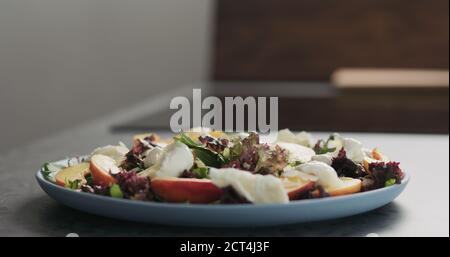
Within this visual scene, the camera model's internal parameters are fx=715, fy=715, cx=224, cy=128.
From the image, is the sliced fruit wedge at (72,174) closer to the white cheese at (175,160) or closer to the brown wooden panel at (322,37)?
the white cheese at (175,160)

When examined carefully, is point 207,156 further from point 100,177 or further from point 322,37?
point 322,37

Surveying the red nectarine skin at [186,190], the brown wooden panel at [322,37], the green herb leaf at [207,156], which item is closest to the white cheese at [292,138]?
the green herb leaf at [207,156]

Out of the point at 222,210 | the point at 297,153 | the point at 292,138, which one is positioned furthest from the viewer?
the point at 292,138

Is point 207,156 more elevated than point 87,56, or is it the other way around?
point 207,156

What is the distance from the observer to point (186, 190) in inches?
30.0

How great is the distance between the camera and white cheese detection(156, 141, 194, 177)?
791mm

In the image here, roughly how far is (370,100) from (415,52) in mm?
1535

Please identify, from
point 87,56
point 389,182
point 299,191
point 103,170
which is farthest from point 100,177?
point 87,56

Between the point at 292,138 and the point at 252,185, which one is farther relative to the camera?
the point at 292,138

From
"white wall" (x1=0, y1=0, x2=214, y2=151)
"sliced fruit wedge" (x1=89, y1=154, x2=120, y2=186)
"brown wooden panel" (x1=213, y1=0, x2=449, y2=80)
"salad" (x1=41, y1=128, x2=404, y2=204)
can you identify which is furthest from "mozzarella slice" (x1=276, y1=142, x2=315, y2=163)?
"brown wooden panel" (x1=213, y1=0, x2=449, y2=80)

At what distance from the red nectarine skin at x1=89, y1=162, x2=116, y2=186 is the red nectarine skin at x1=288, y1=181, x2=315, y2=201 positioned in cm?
21

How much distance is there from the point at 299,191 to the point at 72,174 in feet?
1.02

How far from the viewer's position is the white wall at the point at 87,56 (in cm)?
285

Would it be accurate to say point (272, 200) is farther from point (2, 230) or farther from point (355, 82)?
point (355, 82)
